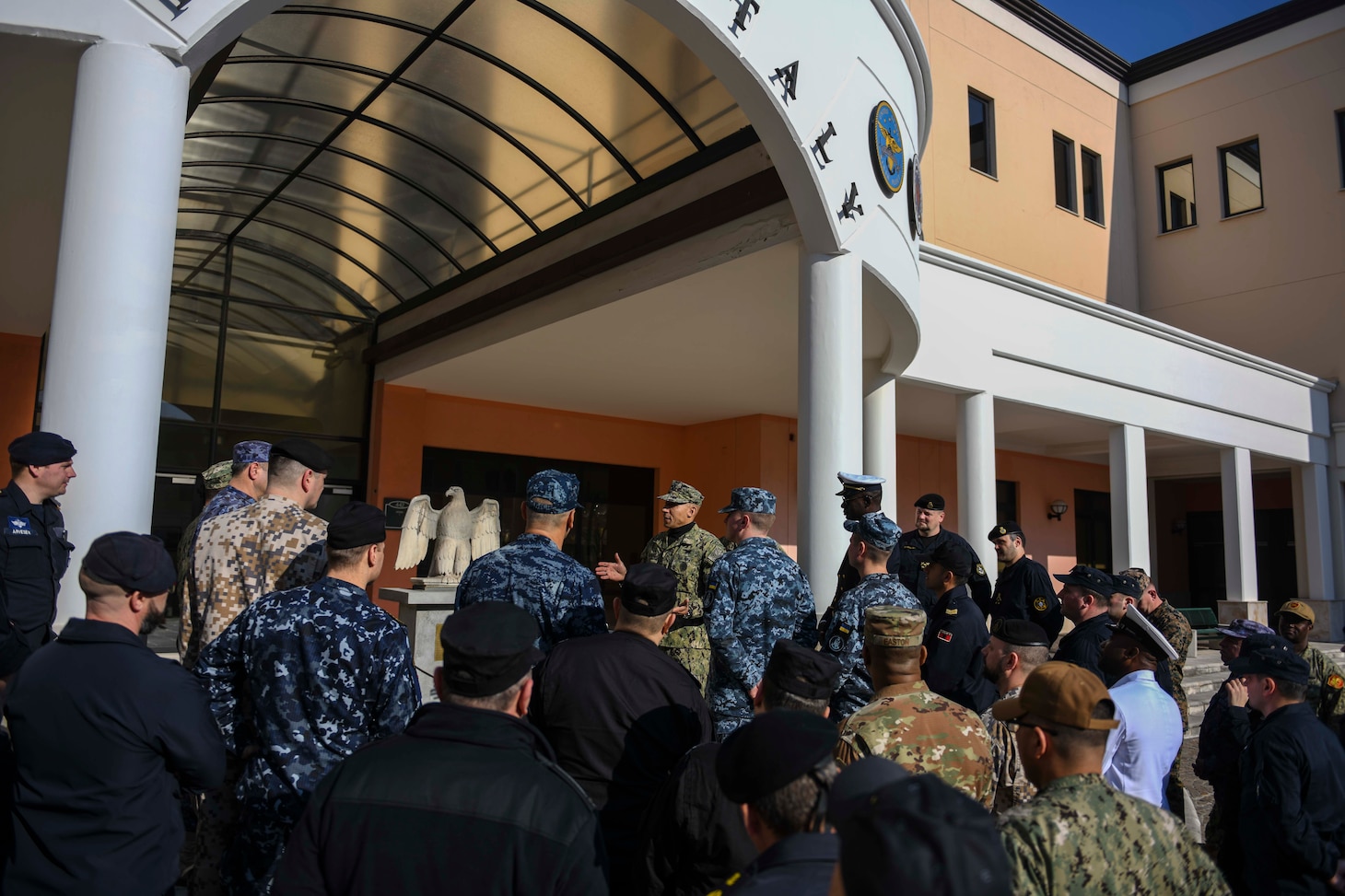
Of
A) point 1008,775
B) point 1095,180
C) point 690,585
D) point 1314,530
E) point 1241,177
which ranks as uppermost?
point 1241,177

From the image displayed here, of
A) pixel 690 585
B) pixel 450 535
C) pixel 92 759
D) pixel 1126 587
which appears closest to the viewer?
pixel 92 759

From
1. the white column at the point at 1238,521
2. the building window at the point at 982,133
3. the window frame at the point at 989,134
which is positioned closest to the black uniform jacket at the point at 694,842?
the window frame at the point at 989,134

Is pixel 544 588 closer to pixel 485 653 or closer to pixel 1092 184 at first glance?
pixel 485 653

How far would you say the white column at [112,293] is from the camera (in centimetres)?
365

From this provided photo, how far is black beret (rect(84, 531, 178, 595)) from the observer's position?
2.31 metres

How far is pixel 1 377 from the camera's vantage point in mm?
11219

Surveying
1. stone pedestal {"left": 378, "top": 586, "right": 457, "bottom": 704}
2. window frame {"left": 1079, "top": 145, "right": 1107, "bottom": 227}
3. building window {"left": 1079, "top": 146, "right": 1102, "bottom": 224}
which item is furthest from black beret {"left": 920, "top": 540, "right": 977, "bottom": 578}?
building window {"left": 1079, "top": 146, "right": 1102, "bottom": 224}

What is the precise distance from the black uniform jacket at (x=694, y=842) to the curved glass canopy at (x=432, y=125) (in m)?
6.04

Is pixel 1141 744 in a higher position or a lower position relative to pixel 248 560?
lower

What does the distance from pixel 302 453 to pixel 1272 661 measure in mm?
3665

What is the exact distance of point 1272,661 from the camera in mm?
3354

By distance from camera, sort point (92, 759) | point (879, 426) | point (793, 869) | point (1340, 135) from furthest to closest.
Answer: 1. point (1340, 135)
2. point (879, 426)
3. point (92, 759)
4. point (793, 869)

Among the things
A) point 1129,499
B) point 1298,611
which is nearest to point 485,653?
point 1298,611

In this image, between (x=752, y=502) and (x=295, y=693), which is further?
(x=752, y=502)
